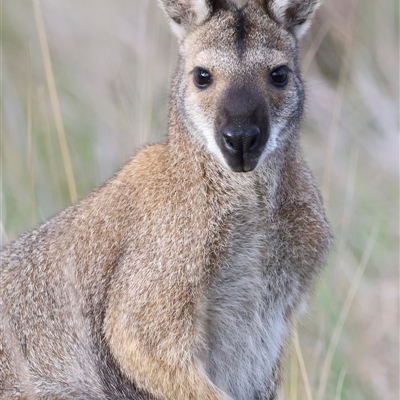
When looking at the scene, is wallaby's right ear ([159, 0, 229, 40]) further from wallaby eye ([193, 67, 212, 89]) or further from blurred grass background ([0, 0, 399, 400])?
blurred grass background ([0, 0, 399, 400])

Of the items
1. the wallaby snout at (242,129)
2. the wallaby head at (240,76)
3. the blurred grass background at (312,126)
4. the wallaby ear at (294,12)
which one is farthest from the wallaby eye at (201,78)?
the blurred grass background at (312,126)

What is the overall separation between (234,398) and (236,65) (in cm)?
150

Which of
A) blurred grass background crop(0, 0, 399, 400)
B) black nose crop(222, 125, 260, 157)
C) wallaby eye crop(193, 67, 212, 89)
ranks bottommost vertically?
blurred grass background crop(0, 0, 399, 400)

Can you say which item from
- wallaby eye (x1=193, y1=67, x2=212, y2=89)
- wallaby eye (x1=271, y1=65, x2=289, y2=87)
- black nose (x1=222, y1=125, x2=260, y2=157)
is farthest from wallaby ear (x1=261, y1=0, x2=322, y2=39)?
black nose (x1=222, y1=125, x2=260, y2=157)

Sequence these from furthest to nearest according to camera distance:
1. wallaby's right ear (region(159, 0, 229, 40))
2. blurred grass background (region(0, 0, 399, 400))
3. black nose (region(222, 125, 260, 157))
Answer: blurred grass background (region(0, 0, 399, 400)), wallaby's right ear (region(159, 0, 229, 40)), black nose (region(222, 125, 260, 157))

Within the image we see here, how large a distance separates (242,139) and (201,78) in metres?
0.45

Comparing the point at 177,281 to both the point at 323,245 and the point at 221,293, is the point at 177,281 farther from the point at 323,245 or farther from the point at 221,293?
the point at 323,245

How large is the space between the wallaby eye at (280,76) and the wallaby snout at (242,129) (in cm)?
19

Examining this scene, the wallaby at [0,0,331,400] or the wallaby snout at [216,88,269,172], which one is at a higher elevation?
the wallaby snout at [216,88,269,172]

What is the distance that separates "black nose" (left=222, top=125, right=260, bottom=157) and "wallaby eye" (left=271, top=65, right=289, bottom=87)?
337mm

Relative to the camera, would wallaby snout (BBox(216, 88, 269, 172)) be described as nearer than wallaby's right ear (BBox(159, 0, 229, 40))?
Yes

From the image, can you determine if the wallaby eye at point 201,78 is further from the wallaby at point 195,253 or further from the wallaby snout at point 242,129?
the wallaby snout at point 242,129

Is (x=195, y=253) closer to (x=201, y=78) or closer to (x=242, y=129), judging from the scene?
(x=242, y=129)

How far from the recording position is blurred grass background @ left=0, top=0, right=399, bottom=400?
5.47 metres
